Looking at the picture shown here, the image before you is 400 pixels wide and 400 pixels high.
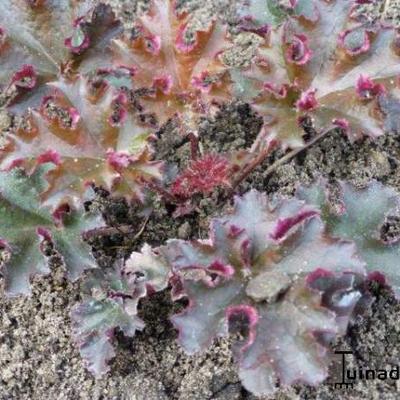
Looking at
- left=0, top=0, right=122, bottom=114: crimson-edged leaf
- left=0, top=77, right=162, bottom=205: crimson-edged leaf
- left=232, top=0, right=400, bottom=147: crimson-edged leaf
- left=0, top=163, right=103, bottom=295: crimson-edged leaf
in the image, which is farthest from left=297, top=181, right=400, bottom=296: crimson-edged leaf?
left=0, top=0, right=122, bottom=114: crimson-edged leaf

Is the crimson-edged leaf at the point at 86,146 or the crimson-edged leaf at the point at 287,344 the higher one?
the crimson-edged leaf at the point at 86,146

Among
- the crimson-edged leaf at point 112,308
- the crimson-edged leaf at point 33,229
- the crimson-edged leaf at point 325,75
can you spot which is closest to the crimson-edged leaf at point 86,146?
the crimson-edged leaf at point 33,229

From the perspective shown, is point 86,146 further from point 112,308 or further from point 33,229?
point 112,308

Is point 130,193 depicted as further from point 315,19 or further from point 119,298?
point 315,19

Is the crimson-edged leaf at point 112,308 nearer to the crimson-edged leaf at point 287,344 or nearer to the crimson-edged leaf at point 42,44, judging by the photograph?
the crimson-edged leaf at point 287,344

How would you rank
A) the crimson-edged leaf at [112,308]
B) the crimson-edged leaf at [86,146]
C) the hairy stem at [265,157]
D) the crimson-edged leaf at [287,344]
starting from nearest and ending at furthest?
the crimson-edged leaf at [287,344] → the crimson-edged leaf at [86,146] → the crimson-edged leaf at [112,308] → the hairy stem at [265,157]

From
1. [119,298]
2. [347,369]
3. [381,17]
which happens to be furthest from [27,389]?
[381,17]
